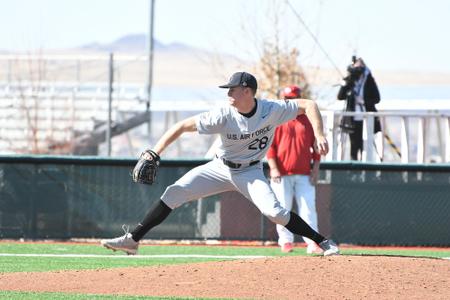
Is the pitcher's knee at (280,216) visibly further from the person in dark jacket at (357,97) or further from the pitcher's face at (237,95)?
the person in dark jacket at (357,97)

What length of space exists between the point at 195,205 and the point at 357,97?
344 cm

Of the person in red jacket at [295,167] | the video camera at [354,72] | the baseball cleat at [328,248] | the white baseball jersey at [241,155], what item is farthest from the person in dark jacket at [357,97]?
the white baseball jersey at [241,155]

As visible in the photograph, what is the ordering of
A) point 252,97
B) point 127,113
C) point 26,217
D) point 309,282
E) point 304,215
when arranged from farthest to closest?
point 127,113
point 26,217
point 304,215
point 252,97
point 309,282

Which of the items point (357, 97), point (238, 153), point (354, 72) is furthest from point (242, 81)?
point (357, 97)

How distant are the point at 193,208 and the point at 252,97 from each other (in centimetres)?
570

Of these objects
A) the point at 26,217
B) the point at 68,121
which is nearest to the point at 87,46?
the point at 68,121

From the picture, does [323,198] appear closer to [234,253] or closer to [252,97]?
[234,253]

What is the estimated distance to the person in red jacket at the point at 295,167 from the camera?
14336 mm

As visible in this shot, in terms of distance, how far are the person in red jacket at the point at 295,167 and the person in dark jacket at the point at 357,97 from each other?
390 centimetres

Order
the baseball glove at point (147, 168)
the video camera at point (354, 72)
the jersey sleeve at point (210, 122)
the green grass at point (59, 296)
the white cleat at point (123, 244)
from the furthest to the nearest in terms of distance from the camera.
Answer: the video camera at point (354, 72) → the white cleat at point (123, 244) → the baseball glove at point (147, 168) → the jersey sleeve at point (210, 122) → the green grass at point (59, 296)

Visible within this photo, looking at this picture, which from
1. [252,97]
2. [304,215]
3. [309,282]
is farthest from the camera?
[304,215]

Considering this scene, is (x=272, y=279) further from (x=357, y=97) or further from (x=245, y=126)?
(x=357, y=97)

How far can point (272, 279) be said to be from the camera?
34.0ft

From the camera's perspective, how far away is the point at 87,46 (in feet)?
615
